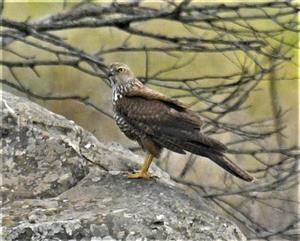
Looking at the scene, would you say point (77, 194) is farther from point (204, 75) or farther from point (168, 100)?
point (204, 75)

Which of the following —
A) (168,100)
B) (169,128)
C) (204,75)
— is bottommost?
(204,75)

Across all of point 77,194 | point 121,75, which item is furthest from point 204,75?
point 77,194

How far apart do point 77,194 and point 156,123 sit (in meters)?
0.55

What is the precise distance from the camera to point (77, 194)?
4.11 meters

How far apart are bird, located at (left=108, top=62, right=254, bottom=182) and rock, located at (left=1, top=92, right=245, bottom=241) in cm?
20

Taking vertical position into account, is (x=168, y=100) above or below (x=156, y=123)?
above

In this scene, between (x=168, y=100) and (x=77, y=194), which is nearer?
(x=77, y=194)

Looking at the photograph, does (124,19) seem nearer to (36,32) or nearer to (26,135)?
(36,32)

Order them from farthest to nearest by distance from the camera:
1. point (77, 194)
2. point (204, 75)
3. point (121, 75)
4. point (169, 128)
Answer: point (204, 75) → point (121, 75) → point (169, 128) → point (77, 194)

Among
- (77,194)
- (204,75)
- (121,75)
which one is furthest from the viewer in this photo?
(204,75)

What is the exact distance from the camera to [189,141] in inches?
166

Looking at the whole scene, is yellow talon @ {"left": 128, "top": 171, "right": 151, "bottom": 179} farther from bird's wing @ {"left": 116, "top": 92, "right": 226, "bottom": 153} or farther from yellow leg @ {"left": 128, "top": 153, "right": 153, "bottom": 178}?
bird's wing @ {"left": 116, "top": 92, "right": 226, "bottom": 153}

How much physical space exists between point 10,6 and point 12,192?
8089mm

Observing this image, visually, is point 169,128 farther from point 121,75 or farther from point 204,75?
point 204,75
